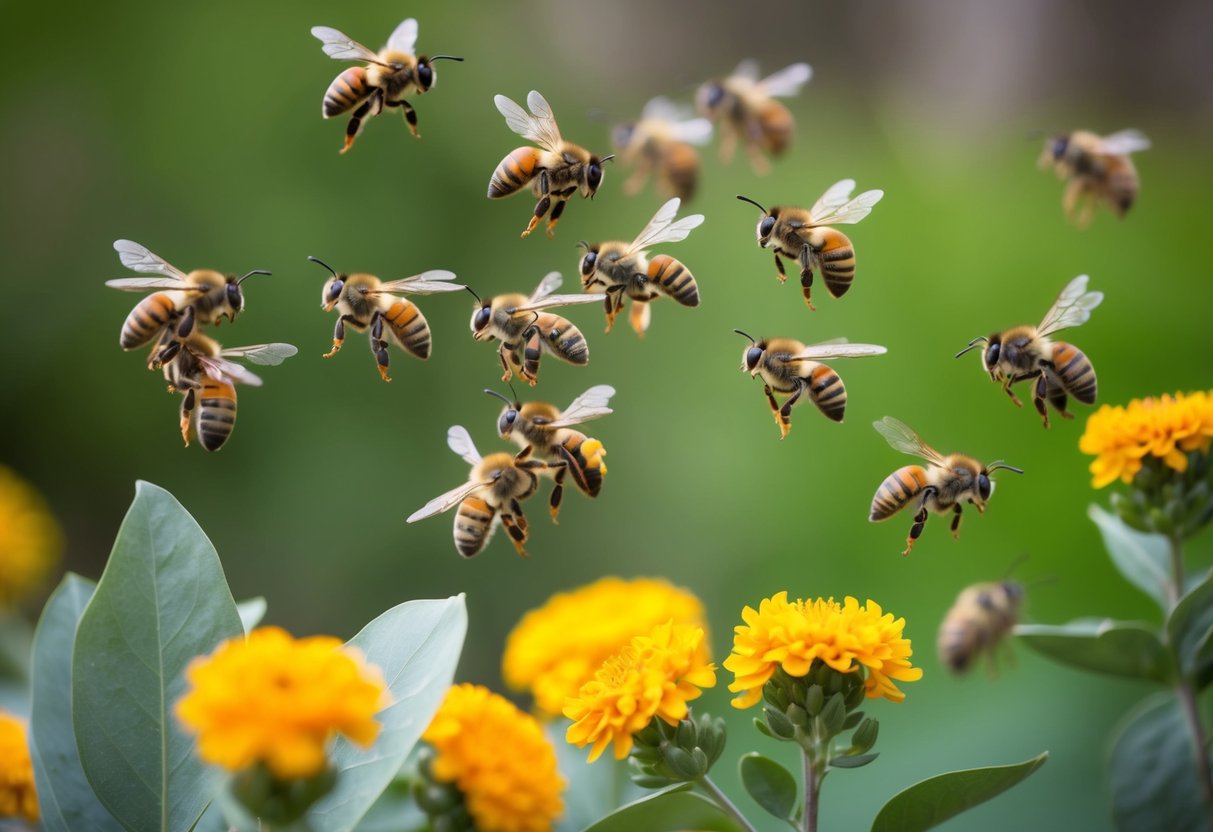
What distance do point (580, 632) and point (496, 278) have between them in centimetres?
219

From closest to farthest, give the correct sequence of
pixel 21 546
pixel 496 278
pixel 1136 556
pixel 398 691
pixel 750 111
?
pixel 398 691, pixel 1136 556, pixel 750 111, pixel 21 546, pixel 496 278

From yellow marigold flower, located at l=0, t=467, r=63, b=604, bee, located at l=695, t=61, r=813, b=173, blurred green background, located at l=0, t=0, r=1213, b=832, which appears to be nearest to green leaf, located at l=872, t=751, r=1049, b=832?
bee, located at l=695, t=61, r=813, b=173

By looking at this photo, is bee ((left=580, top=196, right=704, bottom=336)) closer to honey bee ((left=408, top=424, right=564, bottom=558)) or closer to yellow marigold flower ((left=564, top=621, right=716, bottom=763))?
honey bee ((left=408, top=424, right=564, bottom=558))

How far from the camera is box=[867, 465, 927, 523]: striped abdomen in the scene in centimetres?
93

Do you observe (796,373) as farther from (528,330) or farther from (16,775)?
(16,775)

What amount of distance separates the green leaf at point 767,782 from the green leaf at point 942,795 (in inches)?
2.7

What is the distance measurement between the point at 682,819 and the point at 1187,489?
506mm

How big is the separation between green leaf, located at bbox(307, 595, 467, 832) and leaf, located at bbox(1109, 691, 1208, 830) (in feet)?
2.15

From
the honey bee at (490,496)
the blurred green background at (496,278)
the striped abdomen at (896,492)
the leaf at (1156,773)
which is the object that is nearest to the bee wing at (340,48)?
the honey bee at (490,496)

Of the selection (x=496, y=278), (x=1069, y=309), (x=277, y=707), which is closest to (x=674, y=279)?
(x=1069, y=309)

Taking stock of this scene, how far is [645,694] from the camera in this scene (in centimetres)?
76

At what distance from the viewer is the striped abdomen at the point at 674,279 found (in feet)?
3.23

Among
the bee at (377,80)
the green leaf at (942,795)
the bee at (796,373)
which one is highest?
the bee at (377,80)

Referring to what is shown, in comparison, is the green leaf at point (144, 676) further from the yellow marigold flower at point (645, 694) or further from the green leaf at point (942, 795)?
the green leaf at point (942, 795)
